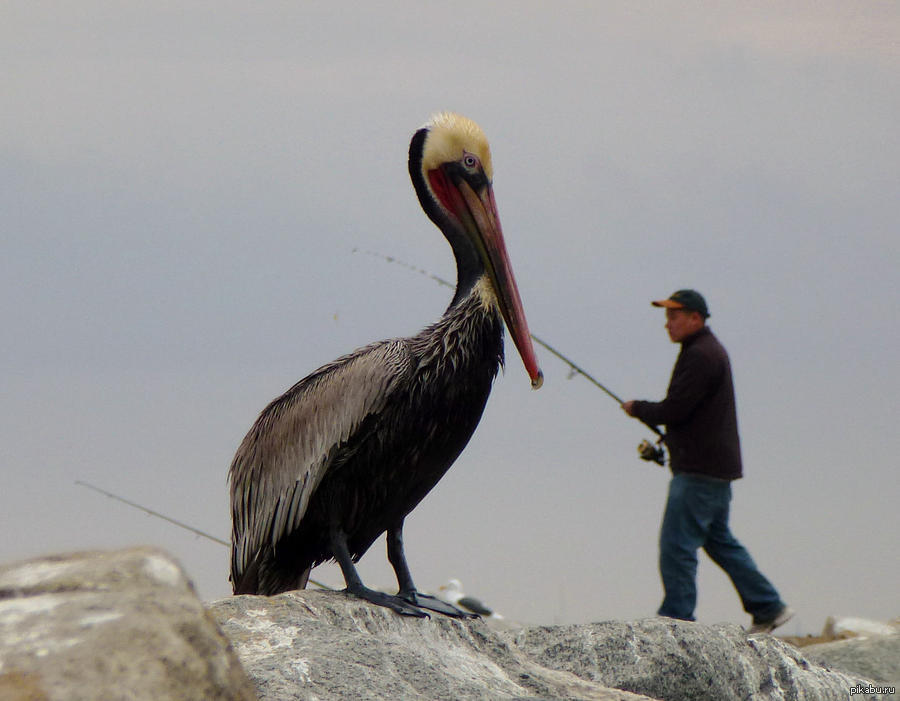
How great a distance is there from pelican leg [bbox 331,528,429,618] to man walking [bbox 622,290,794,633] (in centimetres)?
359

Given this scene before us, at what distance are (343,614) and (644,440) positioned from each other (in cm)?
460

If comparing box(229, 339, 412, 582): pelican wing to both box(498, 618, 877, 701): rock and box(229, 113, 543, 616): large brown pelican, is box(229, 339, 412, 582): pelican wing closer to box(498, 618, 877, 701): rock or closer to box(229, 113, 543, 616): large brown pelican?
box(229, 113, 543, 616): large brown pelican

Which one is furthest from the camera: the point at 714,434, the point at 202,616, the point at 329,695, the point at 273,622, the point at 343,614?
the point at 714,434

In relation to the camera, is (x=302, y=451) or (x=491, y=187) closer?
(x=302, y=451)

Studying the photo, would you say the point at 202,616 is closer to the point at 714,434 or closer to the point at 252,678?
the point at 252,678

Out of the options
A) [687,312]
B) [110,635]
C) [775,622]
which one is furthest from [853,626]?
[110,635]

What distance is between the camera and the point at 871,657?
A: 26.8ft

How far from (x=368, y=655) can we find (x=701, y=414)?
193 inches

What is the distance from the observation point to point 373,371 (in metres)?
5.62

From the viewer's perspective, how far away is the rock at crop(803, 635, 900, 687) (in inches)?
316

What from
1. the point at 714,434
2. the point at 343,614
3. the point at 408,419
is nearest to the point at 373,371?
the point at 408,419

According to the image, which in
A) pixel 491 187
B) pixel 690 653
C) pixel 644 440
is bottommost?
pixel 690 653

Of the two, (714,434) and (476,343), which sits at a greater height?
(476,343)

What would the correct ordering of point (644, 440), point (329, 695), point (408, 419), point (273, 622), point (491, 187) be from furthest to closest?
point (644, 440) < point (491, 187) < point (408, 419) < point (273, 622) < point (329, 695)
